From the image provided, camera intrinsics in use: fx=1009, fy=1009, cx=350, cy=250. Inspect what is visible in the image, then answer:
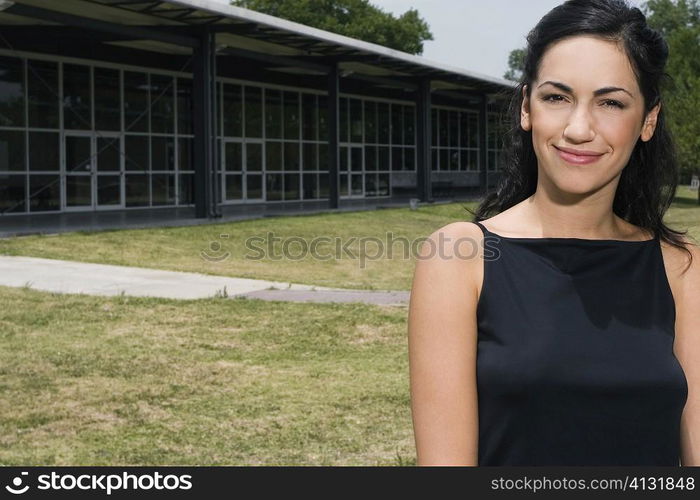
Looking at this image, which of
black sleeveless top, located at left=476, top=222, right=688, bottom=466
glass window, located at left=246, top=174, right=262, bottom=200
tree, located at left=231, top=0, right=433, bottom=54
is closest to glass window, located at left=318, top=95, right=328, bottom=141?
glass window, located at left=246, top=174, right=262, bottom=200

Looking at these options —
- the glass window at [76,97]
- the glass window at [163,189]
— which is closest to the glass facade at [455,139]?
the glass window at [163,189]

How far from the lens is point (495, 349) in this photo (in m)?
1.94

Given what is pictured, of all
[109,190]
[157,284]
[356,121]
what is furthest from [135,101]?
[157,284]

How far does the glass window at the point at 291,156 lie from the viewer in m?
36.5

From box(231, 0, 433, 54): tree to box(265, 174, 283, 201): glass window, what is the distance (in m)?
36.9

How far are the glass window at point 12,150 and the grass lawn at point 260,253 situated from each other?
555 cm

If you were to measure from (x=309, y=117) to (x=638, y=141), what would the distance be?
118 feet

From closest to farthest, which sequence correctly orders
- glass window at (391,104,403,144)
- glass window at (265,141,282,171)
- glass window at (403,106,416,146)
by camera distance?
glass window at (265,141,282,171)
glass window at (391,104,403,144)
glass window at (403,106,416,146)

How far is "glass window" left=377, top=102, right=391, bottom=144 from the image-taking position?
4231 cm

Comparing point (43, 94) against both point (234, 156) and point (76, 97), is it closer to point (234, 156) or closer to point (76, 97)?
point (76, 97)

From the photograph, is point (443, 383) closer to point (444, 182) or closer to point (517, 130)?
point (517, 130)

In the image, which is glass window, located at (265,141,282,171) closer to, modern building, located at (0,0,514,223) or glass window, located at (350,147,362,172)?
modern building, located at (0,0,514,223)

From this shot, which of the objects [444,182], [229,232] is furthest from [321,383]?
[444,182]

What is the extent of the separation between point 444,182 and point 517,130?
43344mm
